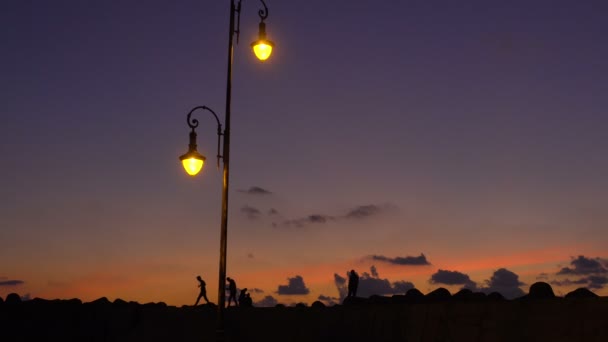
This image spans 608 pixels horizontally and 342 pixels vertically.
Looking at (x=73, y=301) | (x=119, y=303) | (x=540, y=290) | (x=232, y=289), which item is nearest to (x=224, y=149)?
(x=540, y=290)

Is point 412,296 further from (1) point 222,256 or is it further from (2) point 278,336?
(1) point 222,256

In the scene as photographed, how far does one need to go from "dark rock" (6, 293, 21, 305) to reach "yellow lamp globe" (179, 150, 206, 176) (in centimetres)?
2990

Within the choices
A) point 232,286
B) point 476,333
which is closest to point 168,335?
point 232,286

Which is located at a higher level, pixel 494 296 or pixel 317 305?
pixel 317 305

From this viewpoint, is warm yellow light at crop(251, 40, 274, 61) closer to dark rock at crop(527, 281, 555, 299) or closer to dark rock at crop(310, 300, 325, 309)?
dark rock at crop(527, 281, 555, 299)

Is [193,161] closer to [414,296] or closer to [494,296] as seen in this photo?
[494,296]

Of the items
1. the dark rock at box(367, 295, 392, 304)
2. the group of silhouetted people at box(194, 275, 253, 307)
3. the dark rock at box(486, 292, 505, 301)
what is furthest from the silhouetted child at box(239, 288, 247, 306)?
the dark rock at box(486, 292, 505, 301)

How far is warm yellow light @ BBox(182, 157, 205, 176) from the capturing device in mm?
13516

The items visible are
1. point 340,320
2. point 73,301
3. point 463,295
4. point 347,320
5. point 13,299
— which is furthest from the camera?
point 13,299

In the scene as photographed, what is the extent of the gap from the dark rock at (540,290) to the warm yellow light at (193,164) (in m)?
9.30

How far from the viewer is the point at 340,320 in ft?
73.5

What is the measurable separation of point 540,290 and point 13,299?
31513 millimetres

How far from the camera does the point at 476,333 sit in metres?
15.4

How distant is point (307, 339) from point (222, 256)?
1109cm
